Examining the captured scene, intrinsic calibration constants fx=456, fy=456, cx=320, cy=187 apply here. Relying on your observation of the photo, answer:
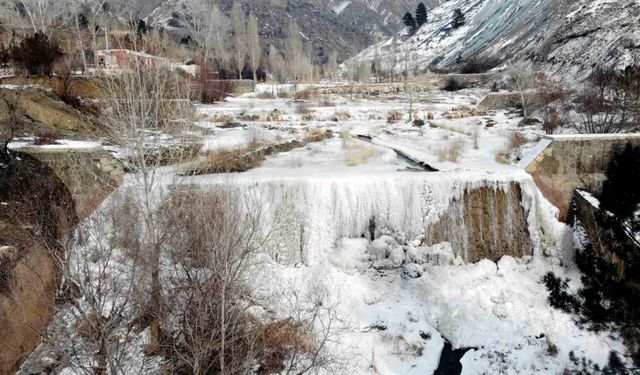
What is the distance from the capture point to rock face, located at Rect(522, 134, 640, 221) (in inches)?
490

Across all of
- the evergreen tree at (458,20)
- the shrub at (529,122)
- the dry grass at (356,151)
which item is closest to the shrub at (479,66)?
the shrub at (529,122)

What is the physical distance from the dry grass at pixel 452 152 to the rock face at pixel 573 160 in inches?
101

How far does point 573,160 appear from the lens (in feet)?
41.0

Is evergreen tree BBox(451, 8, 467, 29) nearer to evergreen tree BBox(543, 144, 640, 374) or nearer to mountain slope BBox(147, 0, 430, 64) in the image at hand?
mountain slope BBox(147, 0, 430, 64)

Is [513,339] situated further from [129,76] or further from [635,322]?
[129,76]

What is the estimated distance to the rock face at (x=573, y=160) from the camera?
1245cm

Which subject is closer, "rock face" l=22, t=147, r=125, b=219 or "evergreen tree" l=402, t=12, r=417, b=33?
"rock face" l=22, t=147, r=125, b=219

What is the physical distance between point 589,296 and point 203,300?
8.52m

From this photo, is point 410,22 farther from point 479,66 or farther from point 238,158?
point 238,158

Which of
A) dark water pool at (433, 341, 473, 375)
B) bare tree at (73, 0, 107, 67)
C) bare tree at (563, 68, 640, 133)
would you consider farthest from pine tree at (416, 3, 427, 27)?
dark water pool at (433, 341, 473, 375)

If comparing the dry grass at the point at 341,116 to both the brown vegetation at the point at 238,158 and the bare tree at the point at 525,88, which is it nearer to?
the brown vegetation at the point at 238,158

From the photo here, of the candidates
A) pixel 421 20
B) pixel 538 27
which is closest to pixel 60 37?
pixel 538 27

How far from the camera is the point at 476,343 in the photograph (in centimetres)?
924

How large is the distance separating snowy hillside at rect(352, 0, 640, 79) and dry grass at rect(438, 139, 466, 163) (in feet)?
67.1
